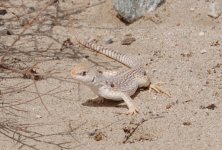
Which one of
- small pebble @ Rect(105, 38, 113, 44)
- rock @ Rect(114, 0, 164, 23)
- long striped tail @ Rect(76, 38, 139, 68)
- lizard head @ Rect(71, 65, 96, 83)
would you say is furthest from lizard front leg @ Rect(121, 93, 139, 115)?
rock @ Rect(114, 0, 164, 23)

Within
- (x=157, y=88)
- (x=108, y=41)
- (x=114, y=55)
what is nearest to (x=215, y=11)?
(x=108, y=41)

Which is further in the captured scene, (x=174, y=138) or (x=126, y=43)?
(x=126, y=43)

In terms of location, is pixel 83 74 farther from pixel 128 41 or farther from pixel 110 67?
pixel 128 41

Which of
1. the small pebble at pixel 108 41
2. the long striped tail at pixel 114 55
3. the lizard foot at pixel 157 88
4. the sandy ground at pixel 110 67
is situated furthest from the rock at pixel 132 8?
the lizard foot at pixel 157 88

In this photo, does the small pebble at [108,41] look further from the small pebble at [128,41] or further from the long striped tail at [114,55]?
the long striped tail at [114,55]

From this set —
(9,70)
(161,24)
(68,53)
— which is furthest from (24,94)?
(161,24)

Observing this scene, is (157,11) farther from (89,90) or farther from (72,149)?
(72,149)

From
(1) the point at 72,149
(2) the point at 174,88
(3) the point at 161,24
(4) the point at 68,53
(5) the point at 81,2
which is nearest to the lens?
(1) the point at 72,149
